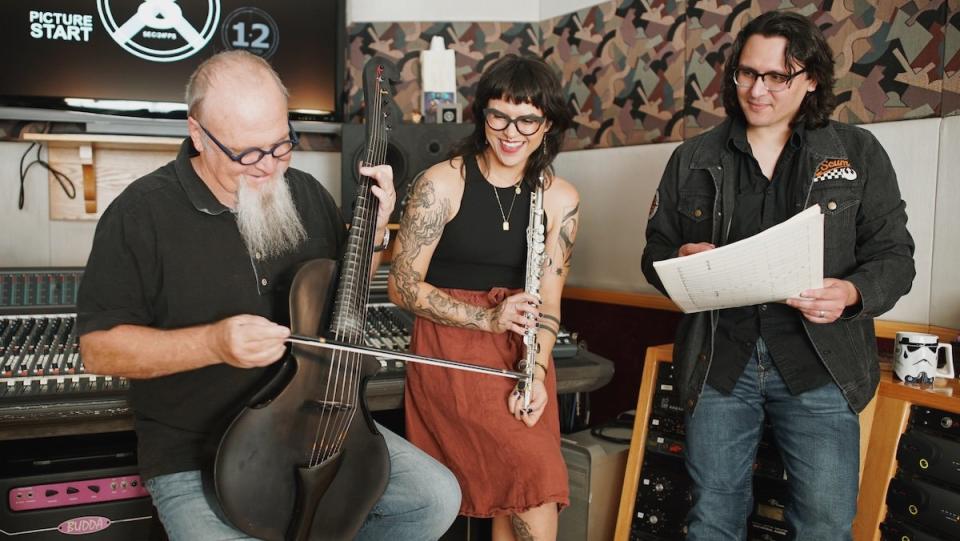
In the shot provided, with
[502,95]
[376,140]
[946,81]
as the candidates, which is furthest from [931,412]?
[376,140]

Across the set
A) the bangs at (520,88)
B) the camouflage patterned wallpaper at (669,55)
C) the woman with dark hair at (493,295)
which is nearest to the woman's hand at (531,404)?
the woman with dark hair at (493,295)

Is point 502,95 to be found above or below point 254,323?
above

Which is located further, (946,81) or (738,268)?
(946,81)

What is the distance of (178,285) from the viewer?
58.9 inches

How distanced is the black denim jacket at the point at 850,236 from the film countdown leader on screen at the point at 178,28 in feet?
5.14

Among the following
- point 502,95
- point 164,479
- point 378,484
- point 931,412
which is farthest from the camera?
point 502,95

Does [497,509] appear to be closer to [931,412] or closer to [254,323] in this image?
[254,323]

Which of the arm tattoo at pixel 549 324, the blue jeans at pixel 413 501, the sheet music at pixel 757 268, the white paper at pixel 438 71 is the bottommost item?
the blue jeans at pixel 413 501

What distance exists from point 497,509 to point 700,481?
49 cm

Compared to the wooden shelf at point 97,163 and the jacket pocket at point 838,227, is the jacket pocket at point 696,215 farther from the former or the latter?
the wooden shelf at point 97,163

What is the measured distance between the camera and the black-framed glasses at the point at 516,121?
181 centimetres

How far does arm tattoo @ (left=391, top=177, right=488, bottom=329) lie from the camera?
183 centimetres

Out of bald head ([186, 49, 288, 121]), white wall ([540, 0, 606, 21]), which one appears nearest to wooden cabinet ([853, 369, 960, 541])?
bald head ([186, 49, 288, 121])

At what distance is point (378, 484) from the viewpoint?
A: 1.58m
